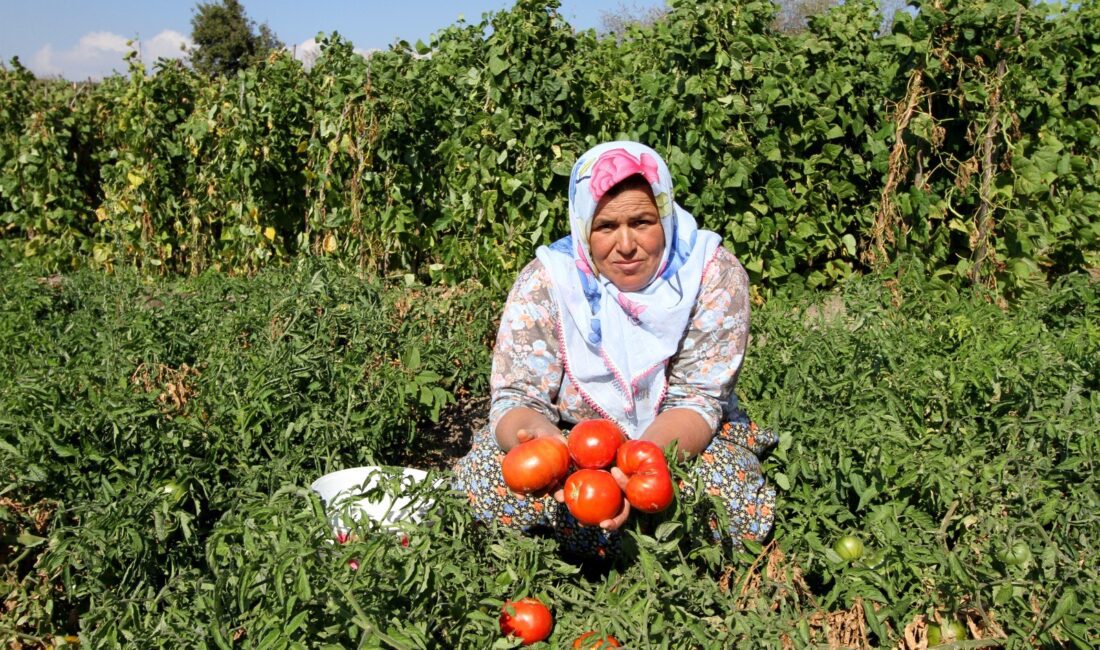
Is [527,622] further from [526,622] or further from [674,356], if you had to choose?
[674,356]

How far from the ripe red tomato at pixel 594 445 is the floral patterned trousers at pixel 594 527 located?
0.29 m

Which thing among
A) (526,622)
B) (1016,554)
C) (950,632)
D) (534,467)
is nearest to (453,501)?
(534,467)

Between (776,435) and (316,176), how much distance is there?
3683mm

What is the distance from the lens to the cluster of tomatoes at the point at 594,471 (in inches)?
73.8

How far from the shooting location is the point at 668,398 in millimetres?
2496

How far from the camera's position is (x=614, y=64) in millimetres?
6504

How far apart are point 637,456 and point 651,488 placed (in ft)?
0.31

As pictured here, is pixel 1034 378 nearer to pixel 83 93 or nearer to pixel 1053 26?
pixel 1053 26

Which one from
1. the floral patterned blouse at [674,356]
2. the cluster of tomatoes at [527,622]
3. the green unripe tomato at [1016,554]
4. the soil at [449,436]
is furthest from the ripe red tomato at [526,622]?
the soil at [449,436]

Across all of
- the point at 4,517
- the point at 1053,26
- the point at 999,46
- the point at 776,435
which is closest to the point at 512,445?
the point at 776,435

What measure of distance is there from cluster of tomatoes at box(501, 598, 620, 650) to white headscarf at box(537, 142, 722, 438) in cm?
73

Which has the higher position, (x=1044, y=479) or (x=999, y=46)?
(x=999, y=46)

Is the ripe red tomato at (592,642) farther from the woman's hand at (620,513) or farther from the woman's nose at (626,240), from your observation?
the woman's nose at (626,240)

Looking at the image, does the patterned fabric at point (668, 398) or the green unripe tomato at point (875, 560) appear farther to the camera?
the patterned fabric at point (668, 398)
